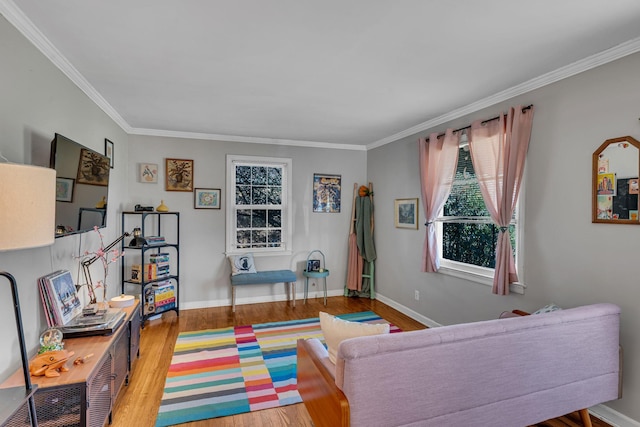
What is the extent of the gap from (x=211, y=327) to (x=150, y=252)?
1374 millimetres

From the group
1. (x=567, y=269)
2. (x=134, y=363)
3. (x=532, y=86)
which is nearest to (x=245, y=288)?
(x=134, y=363)

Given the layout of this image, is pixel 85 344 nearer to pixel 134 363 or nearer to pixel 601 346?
→ pixel 134 363

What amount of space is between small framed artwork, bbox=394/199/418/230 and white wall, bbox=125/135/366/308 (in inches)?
41.8

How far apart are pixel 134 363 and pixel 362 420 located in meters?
2.47

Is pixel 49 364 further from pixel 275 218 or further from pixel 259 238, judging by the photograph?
pixel 275 218

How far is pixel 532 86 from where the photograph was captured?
9.02 feet

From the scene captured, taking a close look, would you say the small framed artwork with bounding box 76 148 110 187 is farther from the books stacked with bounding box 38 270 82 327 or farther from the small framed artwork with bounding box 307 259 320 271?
the small framed artwork with bounding box 307 259 320 271

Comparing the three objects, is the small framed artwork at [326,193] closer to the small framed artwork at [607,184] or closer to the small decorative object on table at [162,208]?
the small decorative object on table at [162,208]

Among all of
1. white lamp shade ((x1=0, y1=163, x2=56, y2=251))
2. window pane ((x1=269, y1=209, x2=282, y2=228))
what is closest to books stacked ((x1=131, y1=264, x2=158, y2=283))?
window pane ((x1=269, y1=209, x2=282, y2=228))

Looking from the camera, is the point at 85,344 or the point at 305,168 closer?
the point at 85,344

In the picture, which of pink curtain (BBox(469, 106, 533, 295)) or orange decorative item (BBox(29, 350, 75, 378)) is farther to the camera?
pink curtain (BBox(469, 106, 533, 295))

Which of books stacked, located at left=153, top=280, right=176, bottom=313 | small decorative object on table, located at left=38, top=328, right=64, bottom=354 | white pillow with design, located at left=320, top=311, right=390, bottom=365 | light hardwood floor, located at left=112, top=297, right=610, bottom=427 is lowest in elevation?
light hardwood floor, located at left=112, top=297, right=610, bottom=427

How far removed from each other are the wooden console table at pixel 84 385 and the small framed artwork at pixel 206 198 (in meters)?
2.43

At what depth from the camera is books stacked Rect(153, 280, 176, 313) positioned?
4211 mm
